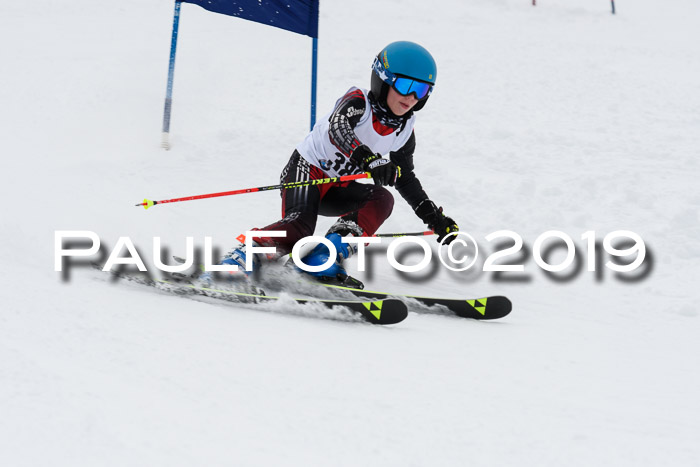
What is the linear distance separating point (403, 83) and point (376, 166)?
1.89ft

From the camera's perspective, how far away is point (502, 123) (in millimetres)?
8141

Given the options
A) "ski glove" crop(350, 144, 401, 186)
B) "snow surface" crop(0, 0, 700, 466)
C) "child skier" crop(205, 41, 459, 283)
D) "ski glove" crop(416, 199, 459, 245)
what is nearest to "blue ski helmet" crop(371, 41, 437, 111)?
"child skier" crop(205, 41, 459, 283)

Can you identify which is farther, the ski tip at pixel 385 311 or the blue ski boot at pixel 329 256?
the blue ski boot at pixel 329 256

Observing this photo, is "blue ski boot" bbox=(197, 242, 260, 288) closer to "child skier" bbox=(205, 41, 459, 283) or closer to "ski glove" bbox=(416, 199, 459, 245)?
"child skier" bbox=(205, 41, 459, 283)

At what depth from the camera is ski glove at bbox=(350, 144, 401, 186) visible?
11.8 feet

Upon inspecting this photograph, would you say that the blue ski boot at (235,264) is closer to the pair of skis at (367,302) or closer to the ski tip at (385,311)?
the pair of skis at (367,302)

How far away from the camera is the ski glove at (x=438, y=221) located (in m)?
4.05

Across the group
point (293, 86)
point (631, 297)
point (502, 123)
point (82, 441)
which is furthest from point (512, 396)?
point (293, 86)

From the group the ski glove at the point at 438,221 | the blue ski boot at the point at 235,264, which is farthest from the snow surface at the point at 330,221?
the ski glove at the point at 438,221

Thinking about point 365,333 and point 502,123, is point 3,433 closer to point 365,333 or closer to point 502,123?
point 365,333

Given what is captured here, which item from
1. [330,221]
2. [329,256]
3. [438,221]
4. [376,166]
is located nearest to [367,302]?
[329,256]

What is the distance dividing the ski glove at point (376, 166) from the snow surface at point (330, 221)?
0.81 metres

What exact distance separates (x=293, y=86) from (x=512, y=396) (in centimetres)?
729

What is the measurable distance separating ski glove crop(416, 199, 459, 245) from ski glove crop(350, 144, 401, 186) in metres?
0.56
